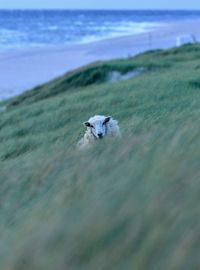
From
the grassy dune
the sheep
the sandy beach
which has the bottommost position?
the sandy beach

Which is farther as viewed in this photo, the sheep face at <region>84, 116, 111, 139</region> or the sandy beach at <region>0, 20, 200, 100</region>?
the sandy beach at <region>0, 20, 200, 100</region>

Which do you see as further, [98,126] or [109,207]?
[98,126]

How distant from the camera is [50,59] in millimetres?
58438

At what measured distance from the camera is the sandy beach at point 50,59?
144ft

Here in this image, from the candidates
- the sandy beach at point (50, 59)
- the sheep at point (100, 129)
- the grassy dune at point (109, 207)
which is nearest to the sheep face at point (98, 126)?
the sheep at point (100, 129)

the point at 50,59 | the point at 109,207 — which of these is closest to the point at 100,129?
the point at 109,207

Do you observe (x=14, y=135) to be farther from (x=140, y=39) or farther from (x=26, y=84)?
(x=140, y=39)

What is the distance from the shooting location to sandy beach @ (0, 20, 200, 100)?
4393 cm

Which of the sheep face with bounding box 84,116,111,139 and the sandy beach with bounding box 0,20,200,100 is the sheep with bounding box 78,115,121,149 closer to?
the sheep face with bounding box 84,116,111,139

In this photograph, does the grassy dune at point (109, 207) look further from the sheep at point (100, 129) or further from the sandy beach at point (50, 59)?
the sandy beach at point (50, 59)

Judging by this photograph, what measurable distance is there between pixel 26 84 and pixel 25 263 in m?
38.1

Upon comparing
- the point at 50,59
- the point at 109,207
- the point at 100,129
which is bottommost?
the point at 50,59

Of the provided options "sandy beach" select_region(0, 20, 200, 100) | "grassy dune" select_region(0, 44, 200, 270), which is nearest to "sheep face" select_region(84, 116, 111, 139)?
"grassy dune" select_region(0, 44, 200, 270)

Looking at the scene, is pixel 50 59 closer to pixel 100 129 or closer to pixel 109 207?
pixel 100 129
